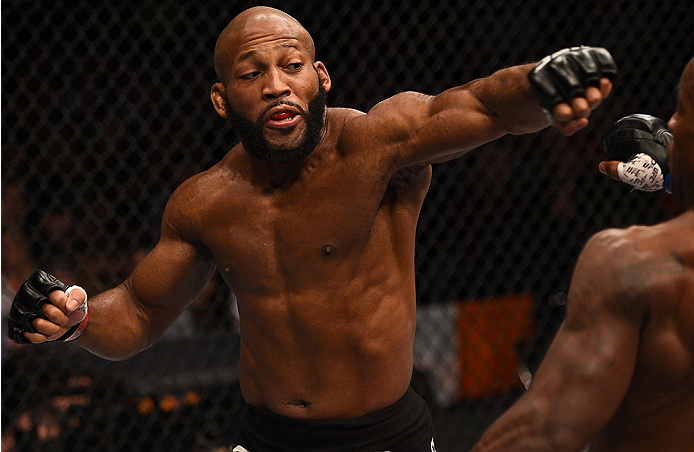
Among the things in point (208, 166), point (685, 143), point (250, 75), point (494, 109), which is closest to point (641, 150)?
point (494, 109)

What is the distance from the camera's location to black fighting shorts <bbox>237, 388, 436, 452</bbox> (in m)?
1.43

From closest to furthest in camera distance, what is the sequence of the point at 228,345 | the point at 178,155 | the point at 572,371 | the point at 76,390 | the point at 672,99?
the point at 572,371 → the point at 76,390 → the point at 228,345 → the point at 178,155 → the point at 672,99

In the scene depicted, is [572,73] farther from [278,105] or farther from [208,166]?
[208,166]

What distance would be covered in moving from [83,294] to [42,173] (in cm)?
165

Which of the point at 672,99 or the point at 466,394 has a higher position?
the point at 672,99

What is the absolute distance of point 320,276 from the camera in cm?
140

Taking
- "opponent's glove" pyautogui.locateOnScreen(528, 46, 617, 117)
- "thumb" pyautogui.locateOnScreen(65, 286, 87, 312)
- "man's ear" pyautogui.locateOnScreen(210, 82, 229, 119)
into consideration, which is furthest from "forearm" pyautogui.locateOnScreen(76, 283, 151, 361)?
"opponent's glove" pyautogui.locateOnScreen(528, 46, 617, 117)

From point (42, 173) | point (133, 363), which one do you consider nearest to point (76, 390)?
point (133, 363)

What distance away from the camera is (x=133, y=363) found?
2.71 m

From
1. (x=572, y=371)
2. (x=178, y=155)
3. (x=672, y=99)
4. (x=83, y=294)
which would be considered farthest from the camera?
(x=672, y=99)

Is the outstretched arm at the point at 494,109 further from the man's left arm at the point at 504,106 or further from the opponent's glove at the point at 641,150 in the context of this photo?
the opponent's glove at the point at 641,150

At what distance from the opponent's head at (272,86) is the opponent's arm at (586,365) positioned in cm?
62

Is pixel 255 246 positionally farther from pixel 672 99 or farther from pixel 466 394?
pixel 672 99

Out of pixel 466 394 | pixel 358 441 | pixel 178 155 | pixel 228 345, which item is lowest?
pixel 466 394
